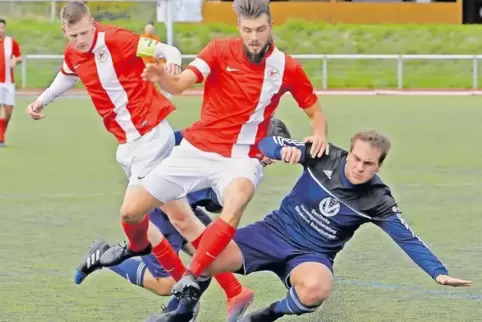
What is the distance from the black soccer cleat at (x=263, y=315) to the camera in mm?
6078

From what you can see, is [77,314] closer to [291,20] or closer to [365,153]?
[365,153]

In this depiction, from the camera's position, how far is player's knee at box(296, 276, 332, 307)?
5848mm

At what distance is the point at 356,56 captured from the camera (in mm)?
30031

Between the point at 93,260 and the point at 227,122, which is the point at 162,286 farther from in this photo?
the point at 227,122

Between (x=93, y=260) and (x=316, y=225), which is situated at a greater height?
(x=316, y=225)

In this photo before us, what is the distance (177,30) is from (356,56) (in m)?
5.44

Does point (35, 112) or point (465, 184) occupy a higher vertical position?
point (35, 112)

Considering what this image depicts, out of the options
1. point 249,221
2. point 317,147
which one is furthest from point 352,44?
point 317,147

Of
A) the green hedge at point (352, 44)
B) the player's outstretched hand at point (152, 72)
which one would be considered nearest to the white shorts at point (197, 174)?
the player's outstretched hand at point (152, 72)

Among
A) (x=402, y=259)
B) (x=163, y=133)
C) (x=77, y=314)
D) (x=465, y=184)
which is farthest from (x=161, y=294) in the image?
(x=465, y=184)

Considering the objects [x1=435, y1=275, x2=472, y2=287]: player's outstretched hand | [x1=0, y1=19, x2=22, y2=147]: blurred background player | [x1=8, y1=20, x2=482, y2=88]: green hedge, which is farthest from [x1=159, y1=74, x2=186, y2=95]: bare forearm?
[x1=8, y1=20, x2=482, y2=88]: green hedge

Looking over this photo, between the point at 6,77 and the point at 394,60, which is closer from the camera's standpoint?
the point at 6,77

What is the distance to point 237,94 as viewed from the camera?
263 inches

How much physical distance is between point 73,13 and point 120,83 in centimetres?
56
